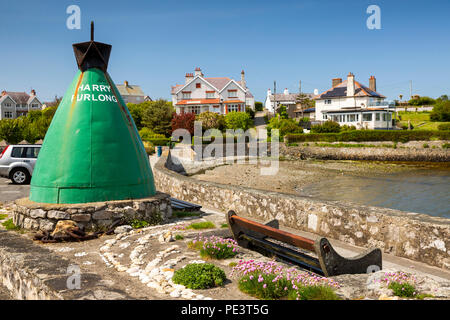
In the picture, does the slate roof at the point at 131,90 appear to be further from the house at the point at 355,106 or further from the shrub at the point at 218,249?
the shrub at the point at 218,249

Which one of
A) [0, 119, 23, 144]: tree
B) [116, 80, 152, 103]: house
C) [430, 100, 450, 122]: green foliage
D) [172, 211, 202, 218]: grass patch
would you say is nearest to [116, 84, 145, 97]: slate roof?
[116, 80, 152, 103]: house

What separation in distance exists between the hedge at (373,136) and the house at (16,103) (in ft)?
295

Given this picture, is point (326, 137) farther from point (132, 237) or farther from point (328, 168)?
point (132, 237)

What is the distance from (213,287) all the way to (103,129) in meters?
4.96

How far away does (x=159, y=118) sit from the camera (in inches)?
2330

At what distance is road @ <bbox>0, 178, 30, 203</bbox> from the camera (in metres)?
13.9

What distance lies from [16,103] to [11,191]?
112m

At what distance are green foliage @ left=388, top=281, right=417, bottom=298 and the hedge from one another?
161 ft

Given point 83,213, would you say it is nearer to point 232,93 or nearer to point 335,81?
point 232,93

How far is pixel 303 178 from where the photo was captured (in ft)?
107

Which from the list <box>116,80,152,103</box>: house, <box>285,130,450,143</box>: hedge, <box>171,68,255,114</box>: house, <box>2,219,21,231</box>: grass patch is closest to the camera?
<box>2,219,21,231</box>: grass patch

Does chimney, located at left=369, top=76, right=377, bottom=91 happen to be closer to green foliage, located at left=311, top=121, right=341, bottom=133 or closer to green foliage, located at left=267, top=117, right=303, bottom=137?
green foliage, located at left=311, top=121, right=341, bottom=133

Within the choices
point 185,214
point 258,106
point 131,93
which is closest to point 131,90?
point 131,93
